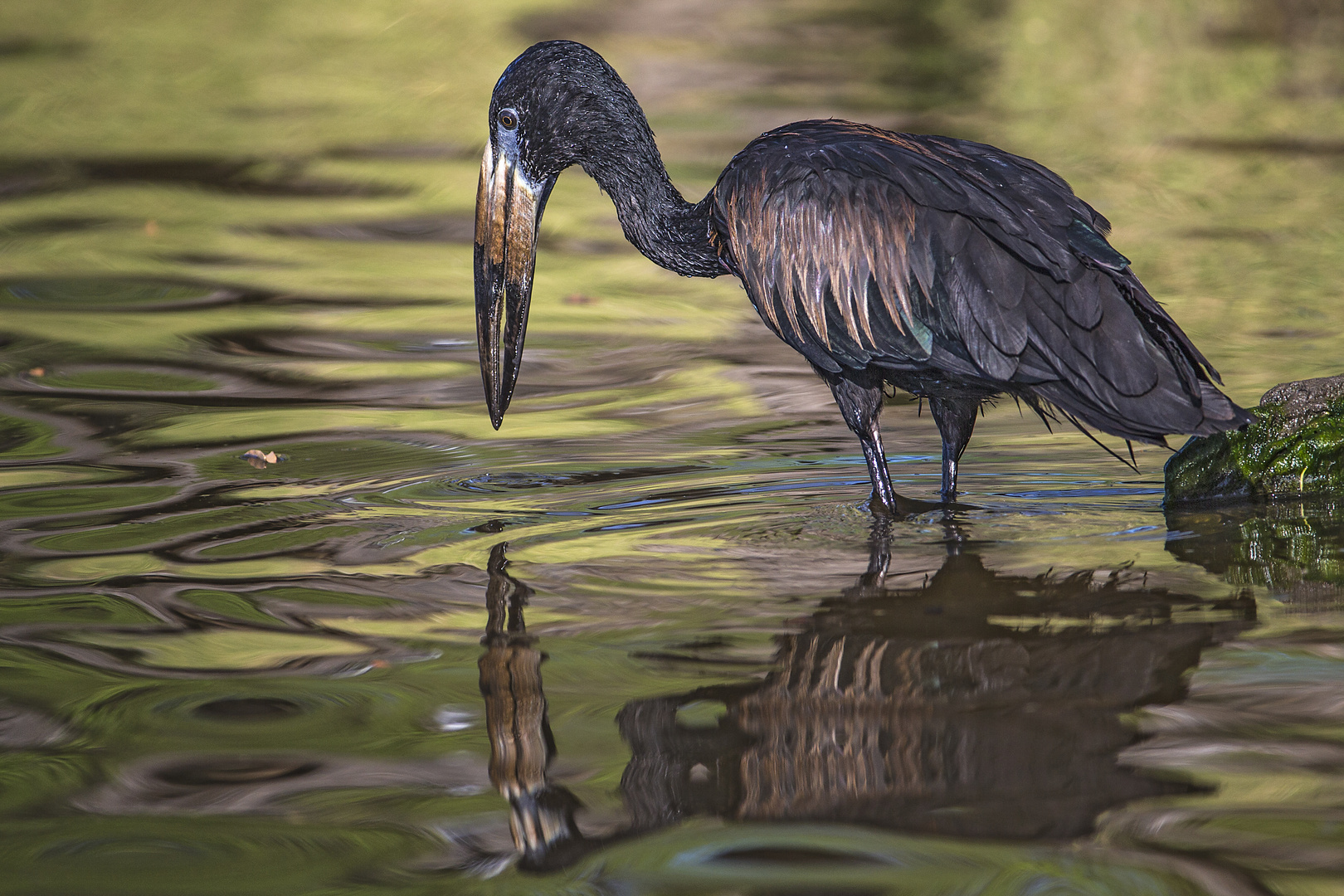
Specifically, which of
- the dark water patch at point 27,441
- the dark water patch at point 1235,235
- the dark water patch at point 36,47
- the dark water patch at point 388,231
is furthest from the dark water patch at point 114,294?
the dark water patch at point 36,47

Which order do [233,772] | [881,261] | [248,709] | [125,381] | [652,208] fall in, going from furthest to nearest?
1. [125,381]
2. [652,208]
3. [881,261]
4. [248,709]
5. [233,772]

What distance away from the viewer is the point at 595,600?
204 inches

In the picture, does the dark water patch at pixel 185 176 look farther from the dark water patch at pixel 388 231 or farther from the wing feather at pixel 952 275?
the wing feather at pixel 952 275

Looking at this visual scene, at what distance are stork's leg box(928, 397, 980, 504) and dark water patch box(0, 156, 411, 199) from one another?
7571mm

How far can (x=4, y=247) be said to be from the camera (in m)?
10.8

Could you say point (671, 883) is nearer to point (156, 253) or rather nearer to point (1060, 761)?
point (1060, 761)

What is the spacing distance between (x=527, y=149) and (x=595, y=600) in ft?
7.62

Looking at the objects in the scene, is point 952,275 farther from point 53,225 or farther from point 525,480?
point 53,225

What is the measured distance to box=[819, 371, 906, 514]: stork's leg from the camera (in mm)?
5984

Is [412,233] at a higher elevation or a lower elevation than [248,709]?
higher

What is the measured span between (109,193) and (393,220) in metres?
2.59

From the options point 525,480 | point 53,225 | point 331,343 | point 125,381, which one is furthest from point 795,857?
point 53,225

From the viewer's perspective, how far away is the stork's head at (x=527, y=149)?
6609 mm

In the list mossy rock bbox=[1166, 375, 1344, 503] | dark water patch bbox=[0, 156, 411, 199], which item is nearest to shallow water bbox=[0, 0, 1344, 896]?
mossy rock bbox=[1166, 375, 1344, 503]
